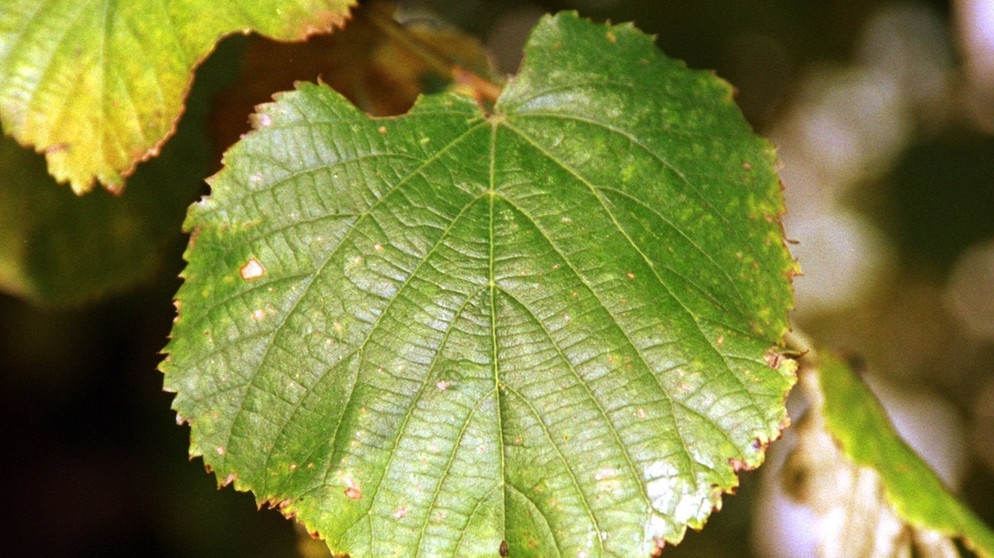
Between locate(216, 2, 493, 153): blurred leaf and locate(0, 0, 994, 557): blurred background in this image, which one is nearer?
locate(216, 2, 493, 153): blurred leaf

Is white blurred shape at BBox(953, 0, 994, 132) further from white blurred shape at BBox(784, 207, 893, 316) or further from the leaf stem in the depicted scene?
the leaf stem

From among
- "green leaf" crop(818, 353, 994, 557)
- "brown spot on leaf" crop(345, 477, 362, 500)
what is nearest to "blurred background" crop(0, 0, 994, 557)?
"green leaf" crop(818, 353, 994, 557)

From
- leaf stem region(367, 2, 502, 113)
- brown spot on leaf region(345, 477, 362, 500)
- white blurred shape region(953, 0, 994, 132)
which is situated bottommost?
brown spot on leaf region(345, 477, 362, 500)

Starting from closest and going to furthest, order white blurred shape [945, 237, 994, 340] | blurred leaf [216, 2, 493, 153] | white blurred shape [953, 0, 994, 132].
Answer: blurred leaf [216, 2, 493, 153], white blurred shape [953, 0, 994, 132], white blurred shape [945, 237, 994, 340]

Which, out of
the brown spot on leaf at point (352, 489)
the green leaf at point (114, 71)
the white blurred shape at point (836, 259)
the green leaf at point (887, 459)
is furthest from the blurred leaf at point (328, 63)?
the white blurred shape at point (836, 259)

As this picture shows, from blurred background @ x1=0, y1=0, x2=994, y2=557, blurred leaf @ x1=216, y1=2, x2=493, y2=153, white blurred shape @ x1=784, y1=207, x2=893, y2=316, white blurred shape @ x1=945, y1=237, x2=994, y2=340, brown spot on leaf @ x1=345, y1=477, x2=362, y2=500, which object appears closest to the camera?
brown spot on leaf @ x1=345, y1=477, x2=362, y2=500
